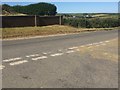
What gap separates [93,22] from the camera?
54.7 metres

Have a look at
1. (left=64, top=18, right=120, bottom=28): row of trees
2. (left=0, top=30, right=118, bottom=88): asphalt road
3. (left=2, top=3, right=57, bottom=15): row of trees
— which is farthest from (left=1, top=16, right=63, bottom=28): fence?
(left=2, top=3, right=57, bottom=15): row of trees

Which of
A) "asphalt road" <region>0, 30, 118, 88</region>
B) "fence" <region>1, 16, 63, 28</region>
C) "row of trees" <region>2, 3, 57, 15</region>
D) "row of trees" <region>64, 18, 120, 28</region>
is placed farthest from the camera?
"row of trees" <region>2, 3, 57, 15</region>

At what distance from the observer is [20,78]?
28.3 ft

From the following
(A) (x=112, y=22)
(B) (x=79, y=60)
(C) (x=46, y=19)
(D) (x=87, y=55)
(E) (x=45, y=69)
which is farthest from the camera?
(A) (x=112, y=22)

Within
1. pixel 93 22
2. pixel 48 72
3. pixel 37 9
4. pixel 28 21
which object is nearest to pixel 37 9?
pixel 37 9

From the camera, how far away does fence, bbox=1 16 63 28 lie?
37088 millimetres

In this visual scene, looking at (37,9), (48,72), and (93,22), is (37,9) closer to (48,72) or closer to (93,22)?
(93,22)

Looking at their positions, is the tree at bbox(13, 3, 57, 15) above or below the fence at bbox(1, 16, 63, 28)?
above

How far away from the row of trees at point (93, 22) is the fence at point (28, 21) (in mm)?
3514

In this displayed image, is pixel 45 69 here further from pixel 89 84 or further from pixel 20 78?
pixel 89 84

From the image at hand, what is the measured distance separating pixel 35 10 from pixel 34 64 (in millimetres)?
64901

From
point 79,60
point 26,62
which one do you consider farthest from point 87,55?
point 26,62

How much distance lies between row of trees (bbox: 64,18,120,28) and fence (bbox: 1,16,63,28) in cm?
351

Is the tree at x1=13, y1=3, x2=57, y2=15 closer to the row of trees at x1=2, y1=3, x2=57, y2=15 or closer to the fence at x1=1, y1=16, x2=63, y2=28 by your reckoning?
the row of trees at x1=2, y1=3, x2=57, y2=15
